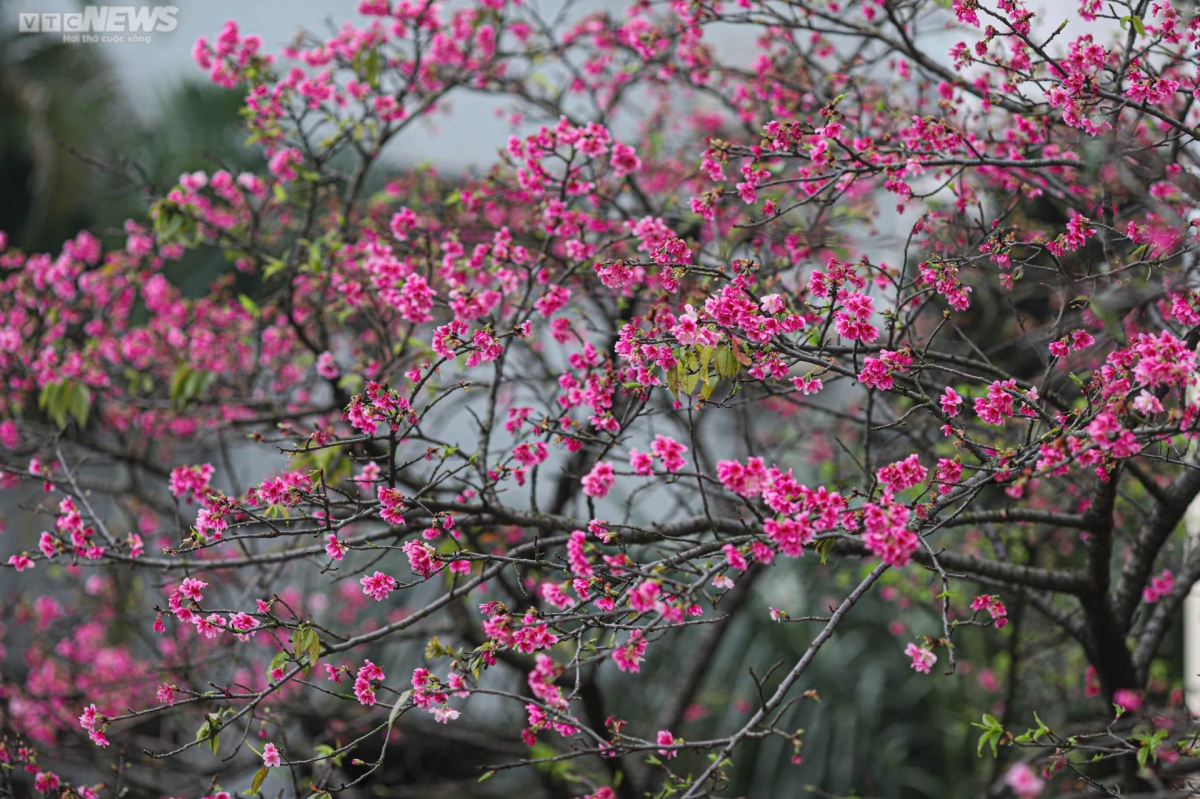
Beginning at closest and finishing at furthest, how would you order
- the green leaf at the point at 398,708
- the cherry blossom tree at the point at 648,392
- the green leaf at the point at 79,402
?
the green leaf at the point at 398,708 → the cherry blossom tree at the point at 648,392 → the green leaf at the point at 79,402

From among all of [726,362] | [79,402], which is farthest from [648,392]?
[79,402]

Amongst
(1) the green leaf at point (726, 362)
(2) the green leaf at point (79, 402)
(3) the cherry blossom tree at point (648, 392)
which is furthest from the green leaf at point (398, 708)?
(2) the green leaf at point (79, 402)

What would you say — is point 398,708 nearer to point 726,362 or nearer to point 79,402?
point 726,362

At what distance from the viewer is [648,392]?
2461 mm

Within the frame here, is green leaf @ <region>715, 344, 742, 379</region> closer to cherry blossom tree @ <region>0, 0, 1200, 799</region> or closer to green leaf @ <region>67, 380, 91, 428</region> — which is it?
cherry blossom tree @ <region>0, 0, 1200, 799</region>

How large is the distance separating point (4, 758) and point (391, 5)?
3.24 metres

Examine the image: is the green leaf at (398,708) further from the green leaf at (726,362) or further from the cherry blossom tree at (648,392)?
the green leaf at (726,362)

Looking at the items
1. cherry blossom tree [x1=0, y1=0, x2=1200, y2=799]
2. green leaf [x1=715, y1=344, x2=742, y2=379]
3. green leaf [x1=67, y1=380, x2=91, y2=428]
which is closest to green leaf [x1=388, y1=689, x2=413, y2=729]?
cherry blossom tree [x1=0, y1=0, x2=1200, y2=799]

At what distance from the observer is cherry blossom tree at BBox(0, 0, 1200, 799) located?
2.21m

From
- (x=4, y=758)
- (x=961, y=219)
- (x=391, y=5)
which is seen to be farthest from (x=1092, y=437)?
(x=391, y=5)

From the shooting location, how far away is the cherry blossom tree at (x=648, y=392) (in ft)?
7.27

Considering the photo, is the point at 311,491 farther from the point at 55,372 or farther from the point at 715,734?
the point at 715,734

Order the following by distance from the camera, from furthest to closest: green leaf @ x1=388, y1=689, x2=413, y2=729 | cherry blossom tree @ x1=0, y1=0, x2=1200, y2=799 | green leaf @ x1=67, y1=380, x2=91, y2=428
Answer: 1. green leaf @ x1=67, y1=380, x2=91, y2=428
2. cherry blossom tree @ x1=0, y1=0, x2=1200, y2=799
3. green leaf @ x1=388, y1=689, x2=413, y2=729

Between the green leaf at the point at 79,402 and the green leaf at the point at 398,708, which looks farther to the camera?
the green leaf at the point at 79,402
